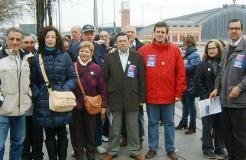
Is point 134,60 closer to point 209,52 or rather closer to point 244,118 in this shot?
point 209,52

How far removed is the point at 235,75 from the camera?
620 cm

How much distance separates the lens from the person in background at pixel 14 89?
550cm

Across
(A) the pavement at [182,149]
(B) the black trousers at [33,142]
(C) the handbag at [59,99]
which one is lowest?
(A) the pavement at [182,149]

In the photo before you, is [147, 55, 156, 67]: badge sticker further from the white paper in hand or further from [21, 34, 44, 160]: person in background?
[21, 34, 44, 160]: person in background

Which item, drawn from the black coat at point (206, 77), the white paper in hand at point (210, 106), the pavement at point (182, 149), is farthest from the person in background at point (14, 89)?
the black coat at point (206, 77)

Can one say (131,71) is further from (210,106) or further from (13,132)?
(13,132)

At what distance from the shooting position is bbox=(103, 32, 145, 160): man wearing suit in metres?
6.70

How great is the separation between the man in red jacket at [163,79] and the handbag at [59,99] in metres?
1.56

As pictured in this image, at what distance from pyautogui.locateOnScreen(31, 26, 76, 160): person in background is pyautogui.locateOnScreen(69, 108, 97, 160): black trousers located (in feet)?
1.77

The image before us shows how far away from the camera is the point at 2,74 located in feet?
18.0

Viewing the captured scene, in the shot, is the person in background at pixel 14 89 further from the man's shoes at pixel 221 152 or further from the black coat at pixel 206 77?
the man's shoes at pixel 221 152

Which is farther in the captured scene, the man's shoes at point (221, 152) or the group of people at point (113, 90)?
the man's shoes at point (221, 152)

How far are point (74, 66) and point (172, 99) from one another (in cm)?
166

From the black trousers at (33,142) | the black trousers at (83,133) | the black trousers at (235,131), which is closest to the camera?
the black trousers at (235,131)
